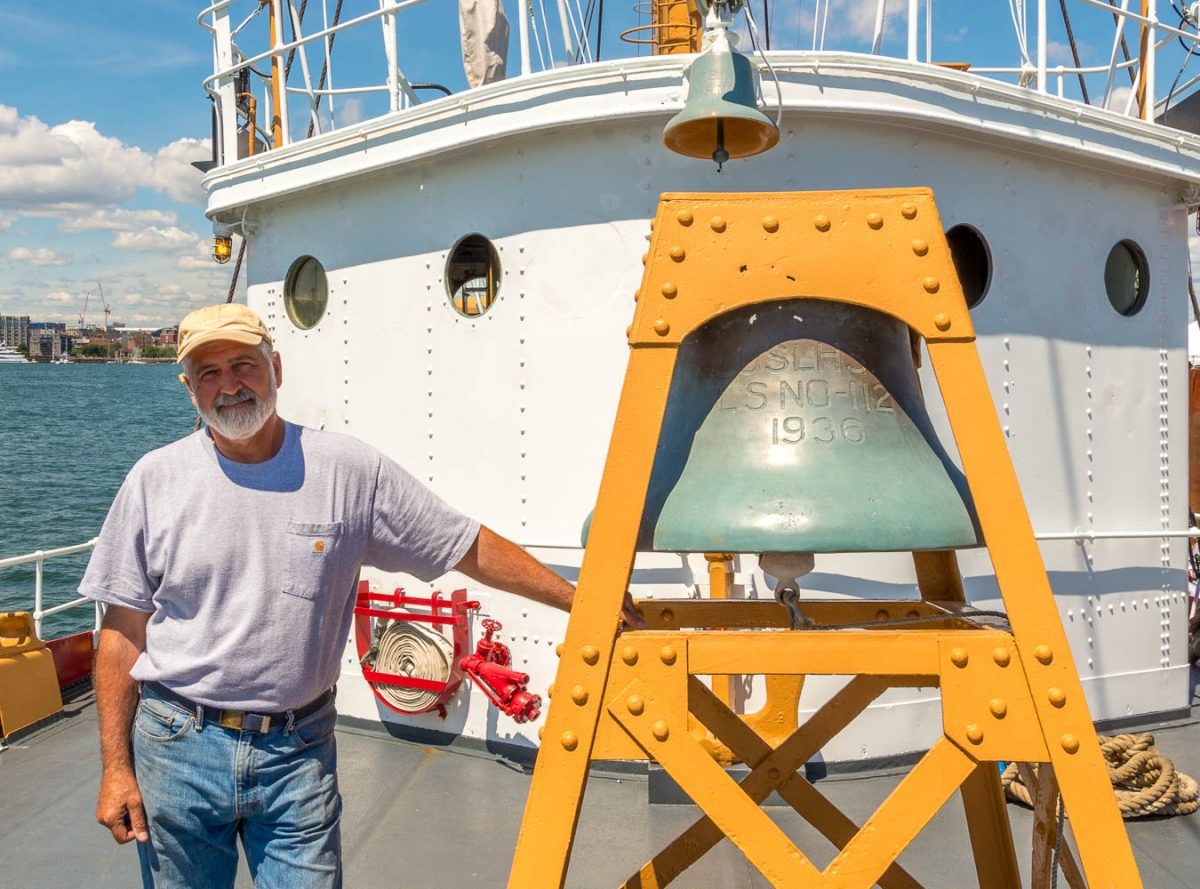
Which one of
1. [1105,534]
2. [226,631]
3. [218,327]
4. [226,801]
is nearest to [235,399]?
[218,327]

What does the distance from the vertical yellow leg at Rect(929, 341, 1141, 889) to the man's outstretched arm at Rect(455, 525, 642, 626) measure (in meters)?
1.11

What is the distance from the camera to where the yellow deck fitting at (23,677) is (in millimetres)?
5730

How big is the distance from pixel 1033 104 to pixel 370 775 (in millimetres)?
4809

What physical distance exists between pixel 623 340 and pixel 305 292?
7.32 ft

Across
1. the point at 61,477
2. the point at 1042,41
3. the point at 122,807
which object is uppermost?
the point at 1042,41

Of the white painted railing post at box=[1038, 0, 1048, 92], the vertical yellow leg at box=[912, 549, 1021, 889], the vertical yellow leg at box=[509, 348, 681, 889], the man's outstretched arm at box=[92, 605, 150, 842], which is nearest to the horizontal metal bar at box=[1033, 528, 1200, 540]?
the white painted railing post at box=[1038, 0, 1048, 92]

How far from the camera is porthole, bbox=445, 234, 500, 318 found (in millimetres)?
5238

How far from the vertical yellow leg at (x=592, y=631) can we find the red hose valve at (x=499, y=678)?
321cm

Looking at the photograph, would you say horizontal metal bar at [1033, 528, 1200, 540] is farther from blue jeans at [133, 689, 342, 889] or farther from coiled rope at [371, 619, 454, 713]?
blue jeans at [133, 689, 342, 889]

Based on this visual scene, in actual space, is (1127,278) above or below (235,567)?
above

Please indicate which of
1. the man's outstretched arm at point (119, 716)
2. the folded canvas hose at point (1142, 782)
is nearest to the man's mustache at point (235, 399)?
the man's outstretched arm at point (119, 716)

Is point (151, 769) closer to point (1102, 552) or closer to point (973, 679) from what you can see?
point (973, 679)

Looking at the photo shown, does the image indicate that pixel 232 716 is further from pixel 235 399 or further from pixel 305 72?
pixel 305 72

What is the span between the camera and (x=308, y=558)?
2422mm
